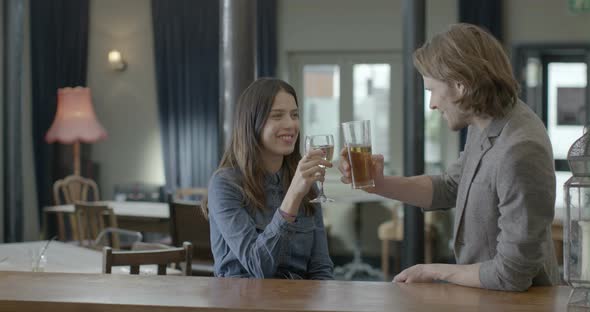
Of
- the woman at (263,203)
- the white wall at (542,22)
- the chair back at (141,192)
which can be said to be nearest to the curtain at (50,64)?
the chair back at (141,192)

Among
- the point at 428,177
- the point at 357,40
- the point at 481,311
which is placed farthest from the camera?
the point at 357,40

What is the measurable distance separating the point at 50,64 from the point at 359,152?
7406mm

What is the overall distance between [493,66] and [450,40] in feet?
0.39

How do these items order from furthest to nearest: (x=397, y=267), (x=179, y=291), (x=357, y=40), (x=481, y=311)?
(x=357, y=40), (x=397, y=267), (x=179, y=291), (x=481, y=311)

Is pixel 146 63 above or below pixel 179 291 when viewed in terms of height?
above

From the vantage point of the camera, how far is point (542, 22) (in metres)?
8.65

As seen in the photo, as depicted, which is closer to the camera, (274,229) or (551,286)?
(551,286)

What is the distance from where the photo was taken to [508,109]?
220 centimetres

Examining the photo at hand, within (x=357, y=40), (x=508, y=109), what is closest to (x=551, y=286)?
(x=508, y=109)

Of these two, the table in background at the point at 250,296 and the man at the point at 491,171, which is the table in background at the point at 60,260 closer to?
the table in background at the point at 250,296

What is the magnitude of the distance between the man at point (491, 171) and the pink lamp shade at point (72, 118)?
6.54 meters

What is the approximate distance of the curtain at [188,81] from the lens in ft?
30.1

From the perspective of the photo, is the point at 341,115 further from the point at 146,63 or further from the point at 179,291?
the point at 179,291

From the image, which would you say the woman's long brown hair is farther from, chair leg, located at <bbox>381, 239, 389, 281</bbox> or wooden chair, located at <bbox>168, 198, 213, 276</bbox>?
A: chair leg, located at <bbox>381, 239, 389, 281</bbox>
